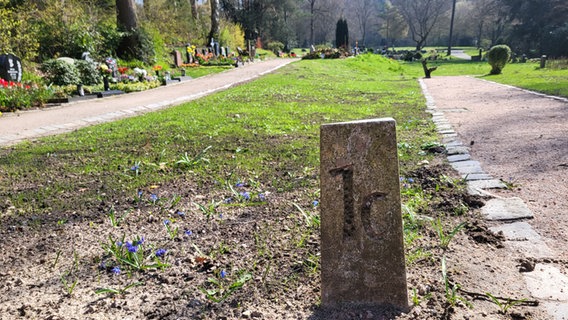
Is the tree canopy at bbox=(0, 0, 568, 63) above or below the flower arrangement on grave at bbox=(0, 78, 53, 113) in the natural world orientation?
above

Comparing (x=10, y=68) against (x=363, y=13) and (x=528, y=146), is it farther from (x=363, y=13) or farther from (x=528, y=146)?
(x=363, y=13)

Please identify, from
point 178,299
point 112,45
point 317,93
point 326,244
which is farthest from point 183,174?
point 112,45

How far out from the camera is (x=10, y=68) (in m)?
10.8

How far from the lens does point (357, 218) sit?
1.72 meters

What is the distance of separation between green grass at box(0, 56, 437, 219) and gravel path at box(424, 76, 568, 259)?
30.1 inches

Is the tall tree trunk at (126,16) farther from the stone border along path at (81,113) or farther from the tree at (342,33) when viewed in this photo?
the tree at (342,33)

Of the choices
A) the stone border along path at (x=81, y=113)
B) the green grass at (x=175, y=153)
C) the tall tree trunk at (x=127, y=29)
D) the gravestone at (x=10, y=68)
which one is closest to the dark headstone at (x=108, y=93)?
the stone border along path at (x=81, y=113)

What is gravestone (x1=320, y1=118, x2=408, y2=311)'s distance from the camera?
5.40ft

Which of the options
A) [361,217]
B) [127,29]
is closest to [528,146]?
[361,217]

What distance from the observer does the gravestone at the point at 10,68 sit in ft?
35.0

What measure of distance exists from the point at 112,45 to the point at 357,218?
18.8 metres

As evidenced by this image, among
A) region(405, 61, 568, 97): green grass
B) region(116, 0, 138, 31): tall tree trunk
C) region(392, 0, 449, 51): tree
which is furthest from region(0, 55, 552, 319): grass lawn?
region(392, 0, 449, 51): tree

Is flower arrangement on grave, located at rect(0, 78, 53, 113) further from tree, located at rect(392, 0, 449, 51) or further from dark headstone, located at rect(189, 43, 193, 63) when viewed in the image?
tree, located at rect(392, 0, 449, 51)

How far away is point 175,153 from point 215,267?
2.68 meters
